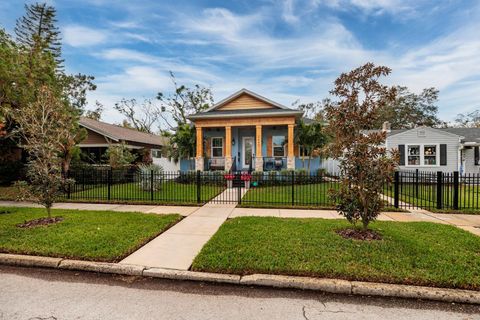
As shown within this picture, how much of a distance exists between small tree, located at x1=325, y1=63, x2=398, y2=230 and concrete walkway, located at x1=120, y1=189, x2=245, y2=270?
3098 mm

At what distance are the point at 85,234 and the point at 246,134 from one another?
14029 mm

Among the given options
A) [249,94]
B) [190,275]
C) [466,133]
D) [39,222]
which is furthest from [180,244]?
[466,133]

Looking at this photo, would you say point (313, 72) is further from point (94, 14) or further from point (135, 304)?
point (135, 304)

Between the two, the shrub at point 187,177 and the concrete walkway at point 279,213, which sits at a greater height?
the shrub at point 187,177

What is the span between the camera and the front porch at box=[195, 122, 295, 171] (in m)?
16.4

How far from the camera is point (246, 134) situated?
61.1ft

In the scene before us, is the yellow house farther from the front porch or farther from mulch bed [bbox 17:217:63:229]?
mulch bed [bbox 17:217:63:229]

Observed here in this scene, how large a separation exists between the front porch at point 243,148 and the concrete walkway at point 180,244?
28.8 ft

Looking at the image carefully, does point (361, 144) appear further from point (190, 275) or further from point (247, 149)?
point (247, 149)

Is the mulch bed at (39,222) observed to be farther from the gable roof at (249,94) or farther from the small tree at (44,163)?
the gable roof at (249,94)

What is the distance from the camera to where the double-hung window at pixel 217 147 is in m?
18.8

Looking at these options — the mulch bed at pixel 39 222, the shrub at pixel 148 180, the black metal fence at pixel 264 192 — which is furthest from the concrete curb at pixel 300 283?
the shrub at pixel 148 180

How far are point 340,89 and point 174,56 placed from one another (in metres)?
16.0

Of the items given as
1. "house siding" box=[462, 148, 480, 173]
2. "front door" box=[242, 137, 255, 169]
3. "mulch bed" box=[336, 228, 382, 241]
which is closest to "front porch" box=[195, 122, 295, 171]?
"front door" box=[242, 137, 255, 169]
